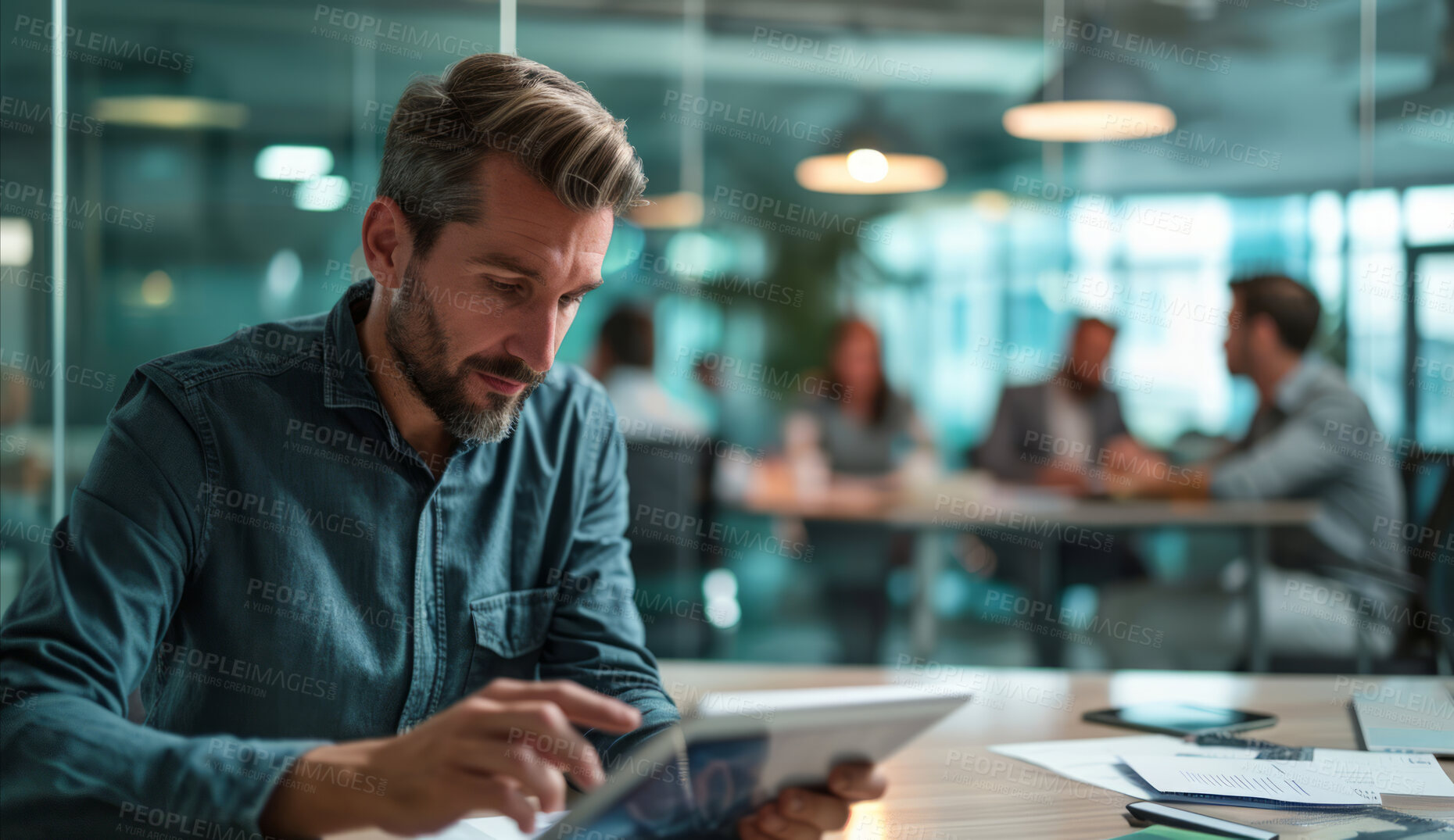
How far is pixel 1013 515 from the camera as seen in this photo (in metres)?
3.61

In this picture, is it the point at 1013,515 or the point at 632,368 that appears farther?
the point at 632,368

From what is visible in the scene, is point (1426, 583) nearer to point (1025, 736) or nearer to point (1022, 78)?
point (1025, 736)

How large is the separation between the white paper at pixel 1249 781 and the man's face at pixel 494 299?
77 cm

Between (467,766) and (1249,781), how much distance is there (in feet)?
2.41

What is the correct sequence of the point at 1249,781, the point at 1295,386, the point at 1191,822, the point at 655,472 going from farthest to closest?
the point at 655,472 < the point at 1295,386 < the point at 1249,781 < the point at 1191,822

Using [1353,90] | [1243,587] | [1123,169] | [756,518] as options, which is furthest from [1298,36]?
[756,518]

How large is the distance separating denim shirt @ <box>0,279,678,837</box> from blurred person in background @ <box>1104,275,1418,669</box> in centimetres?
243

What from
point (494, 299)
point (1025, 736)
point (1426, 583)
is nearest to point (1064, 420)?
point (1426, 583)

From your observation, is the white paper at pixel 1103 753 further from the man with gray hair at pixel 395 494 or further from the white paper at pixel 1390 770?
the man with gray hair at pixel 395 494

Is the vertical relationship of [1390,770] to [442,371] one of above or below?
below

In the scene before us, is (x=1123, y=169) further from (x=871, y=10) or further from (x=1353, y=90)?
(x=871, y=10)

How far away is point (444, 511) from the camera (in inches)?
49.5

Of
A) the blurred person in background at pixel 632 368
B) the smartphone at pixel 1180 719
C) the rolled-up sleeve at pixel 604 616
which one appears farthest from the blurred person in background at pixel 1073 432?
the rolled-up sleeve at pixel 604 616

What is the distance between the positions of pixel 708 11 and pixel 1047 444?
249 centimetres
